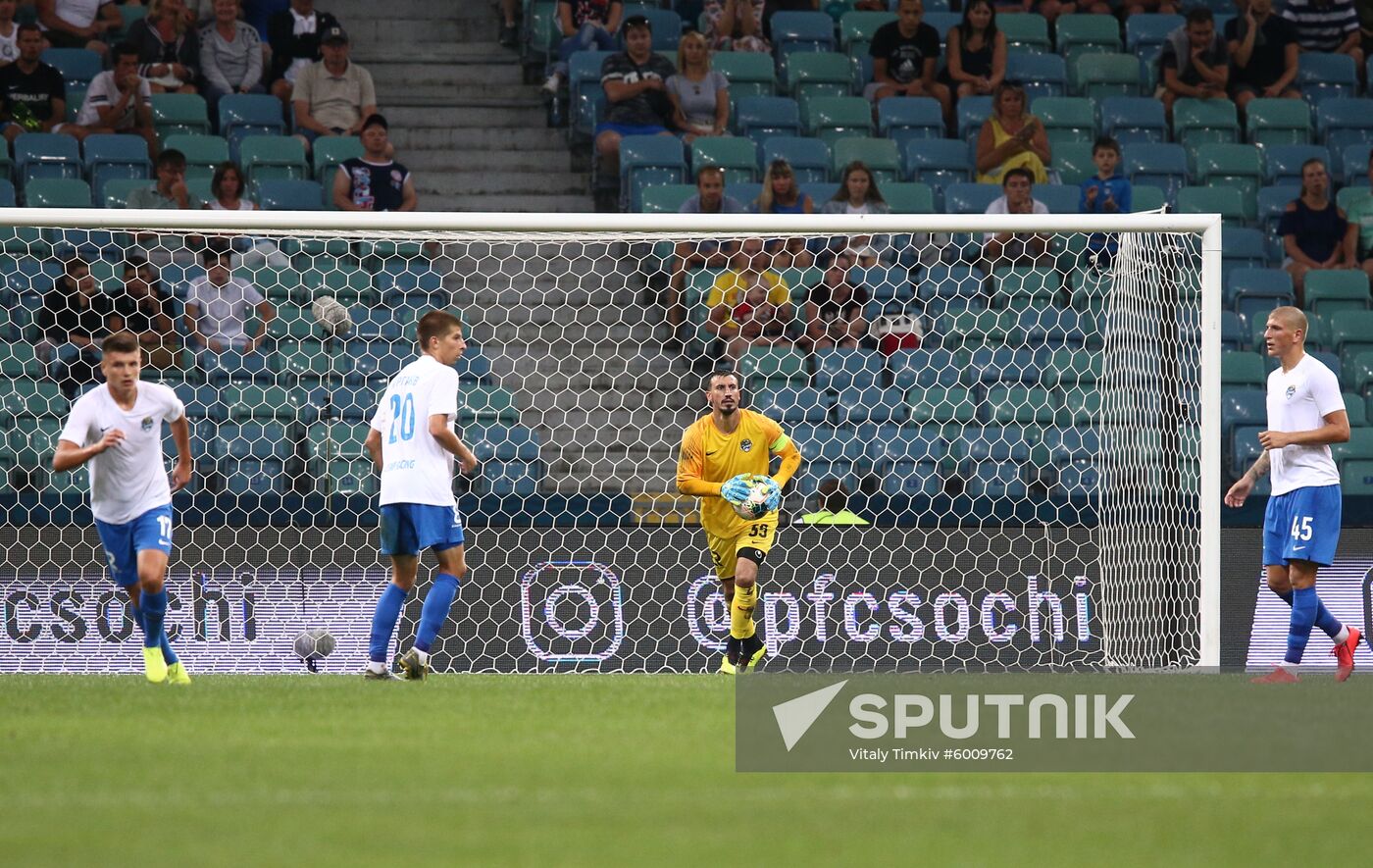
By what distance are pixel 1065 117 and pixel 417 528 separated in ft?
27.1

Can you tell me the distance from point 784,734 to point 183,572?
5210 mm

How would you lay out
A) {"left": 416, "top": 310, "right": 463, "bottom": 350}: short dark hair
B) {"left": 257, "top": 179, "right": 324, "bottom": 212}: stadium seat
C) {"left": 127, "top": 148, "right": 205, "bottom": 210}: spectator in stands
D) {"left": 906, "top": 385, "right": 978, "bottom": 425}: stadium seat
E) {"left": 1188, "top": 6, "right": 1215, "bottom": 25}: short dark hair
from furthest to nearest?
{"left": 1188, "top": 6, "right": 1215, "bottom": 25}: short dark hair → {"left": 257, "top": 179, "right": 324, "bottom": 212}: stadium seat → {"left": 127, "top": 148, "right": 205, "bottom": 210}: spectator in stands → {"left": 906, "top": 385, "right": 978, "bottom": 425}: stadium seat → {"left": 416, "top": 310, "right": 463, "bottom": 350}: short dark hair

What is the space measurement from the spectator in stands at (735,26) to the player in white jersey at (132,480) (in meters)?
7.66

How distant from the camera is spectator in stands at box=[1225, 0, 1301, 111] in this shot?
15.4 m

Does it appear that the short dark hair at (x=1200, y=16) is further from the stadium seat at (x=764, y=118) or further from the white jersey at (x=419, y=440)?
the white jersey at (x=419, y=440)

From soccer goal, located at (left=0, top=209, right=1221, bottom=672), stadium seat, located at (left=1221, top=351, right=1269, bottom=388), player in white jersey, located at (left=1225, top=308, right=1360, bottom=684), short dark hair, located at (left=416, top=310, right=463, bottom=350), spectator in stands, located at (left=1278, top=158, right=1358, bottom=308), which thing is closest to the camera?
short dark hair, located at (left=416, top=310, right=463, bottom=350)

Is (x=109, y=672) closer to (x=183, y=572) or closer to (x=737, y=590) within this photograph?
(x=183, y=572)

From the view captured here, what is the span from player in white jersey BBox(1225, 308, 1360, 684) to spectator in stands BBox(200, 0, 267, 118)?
8556mm

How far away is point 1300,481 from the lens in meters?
8.80

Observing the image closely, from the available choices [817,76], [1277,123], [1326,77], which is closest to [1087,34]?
[1277,123]

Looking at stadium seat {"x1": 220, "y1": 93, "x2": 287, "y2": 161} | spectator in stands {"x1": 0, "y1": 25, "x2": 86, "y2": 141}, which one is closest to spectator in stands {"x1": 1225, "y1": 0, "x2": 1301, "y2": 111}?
stadium seat {"x1": 220, "y1": 93, "x2": 287, "y2": 161}

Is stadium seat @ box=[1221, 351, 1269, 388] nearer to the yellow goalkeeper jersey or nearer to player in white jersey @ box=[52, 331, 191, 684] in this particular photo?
the yellow goalkeeper jersey

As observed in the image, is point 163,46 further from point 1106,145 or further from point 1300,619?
point 1300,619

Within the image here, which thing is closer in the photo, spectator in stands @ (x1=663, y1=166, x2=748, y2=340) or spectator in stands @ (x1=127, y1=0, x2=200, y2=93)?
spectator in stands @ (x1=663, y1=166, x2=748, y2=340)
